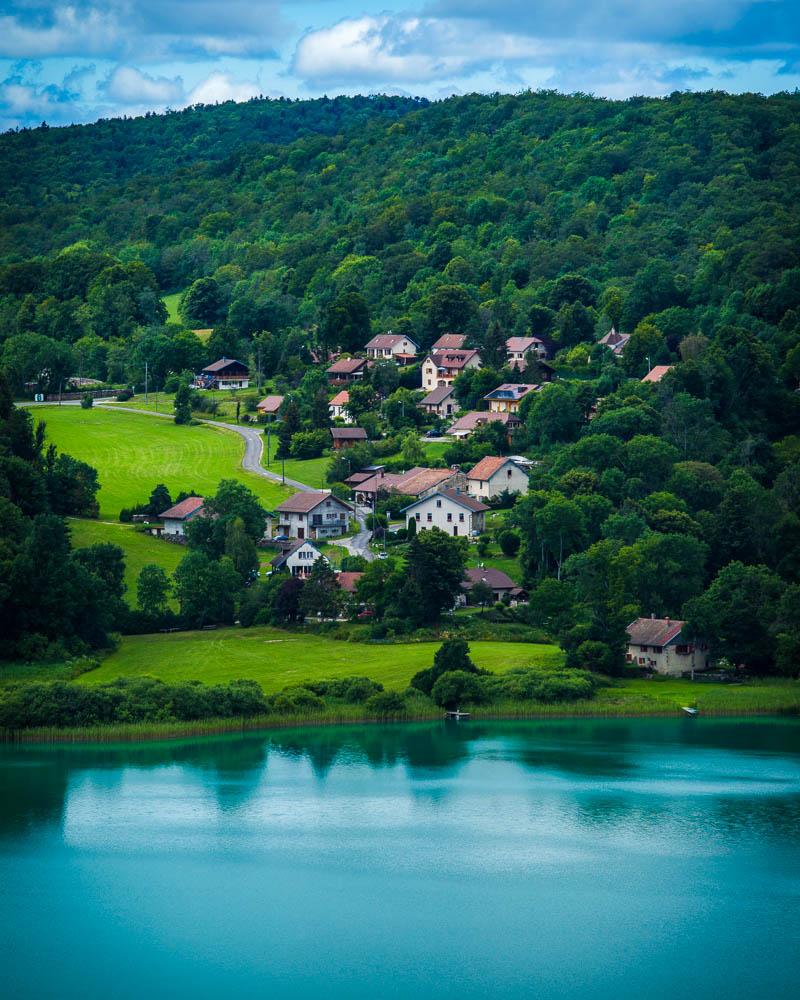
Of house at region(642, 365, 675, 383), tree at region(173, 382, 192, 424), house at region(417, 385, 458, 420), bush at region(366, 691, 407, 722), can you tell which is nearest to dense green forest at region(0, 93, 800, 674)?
house at region(417, 385, 458, 420)

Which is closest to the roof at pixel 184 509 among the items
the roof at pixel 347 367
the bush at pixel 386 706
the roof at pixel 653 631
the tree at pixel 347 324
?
the bush at pixel 386 706

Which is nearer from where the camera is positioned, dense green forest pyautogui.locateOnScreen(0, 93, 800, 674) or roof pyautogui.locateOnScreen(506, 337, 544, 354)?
dense green forest pyautogui.locateOnScreen(0, 93, 800, 674)

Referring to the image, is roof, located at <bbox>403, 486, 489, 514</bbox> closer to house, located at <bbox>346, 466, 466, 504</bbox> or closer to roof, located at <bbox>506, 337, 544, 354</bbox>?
house, located at <bbox>346, 466, 466, 504</bbox>

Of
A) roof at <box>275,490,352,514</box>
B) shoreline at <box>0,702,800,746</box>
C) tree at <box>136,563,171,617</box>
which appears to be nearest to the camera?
shoreline at <box>0,702,800,746</box>

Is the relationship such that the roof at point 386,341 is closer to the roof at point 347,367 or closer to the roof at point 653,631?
the roof at point 347,367

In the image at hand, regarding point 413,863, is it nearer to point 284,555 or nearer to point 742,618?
point 742,618
